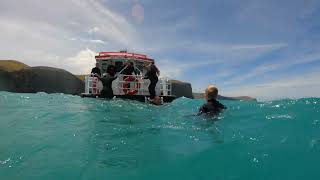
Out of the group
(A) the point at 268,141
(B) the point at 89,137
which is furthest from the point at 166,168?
(B) the point at 89,137

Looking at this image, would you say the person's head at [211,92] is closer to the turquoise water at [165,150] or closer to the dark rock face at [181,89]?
the turquoise water at [165,150]

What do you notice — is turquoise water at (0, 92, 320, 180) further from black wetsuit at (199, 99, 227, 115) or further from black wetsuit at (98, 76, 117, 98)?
black wetsuit at (98, 76, 117, 98)

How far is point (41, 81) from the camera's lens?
9494cm

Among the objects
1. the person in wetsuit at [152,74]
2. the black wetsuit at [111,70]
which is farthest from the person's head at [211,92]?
the black wetsuit at [111,70]

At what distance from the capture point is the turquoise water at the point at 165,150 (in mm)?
4398

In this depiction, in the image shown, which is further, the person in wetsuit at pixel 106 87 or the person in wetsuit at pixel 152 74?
the person in wetsuit at pixel 152 74

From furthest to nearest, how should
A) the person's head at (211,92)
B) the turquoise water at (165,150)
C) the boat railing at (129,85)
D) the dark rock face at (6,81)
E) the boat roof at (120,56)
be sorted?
the dark rock face at (6,81), the boat roof at (120,56), the boat railing at (129,85), the person's head at (211,92), the turquoise water at (165,150)

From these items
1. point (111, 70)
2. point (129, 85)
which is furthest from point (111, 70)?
point (129, 85)

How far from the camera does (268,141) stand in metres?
5.82

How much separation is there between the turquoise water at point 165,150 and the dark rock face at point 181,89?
344 ft

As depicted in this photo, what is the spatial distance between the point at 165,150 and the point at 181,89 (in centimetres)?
11064

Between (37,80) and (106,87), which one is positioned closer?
(106,87)

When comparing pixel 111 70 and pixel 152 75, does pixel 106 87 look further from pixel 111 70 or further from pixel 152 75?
pixel 111 70

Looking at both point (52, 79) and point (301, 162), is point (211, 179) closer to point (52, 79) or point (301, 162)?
point (301, 162)
